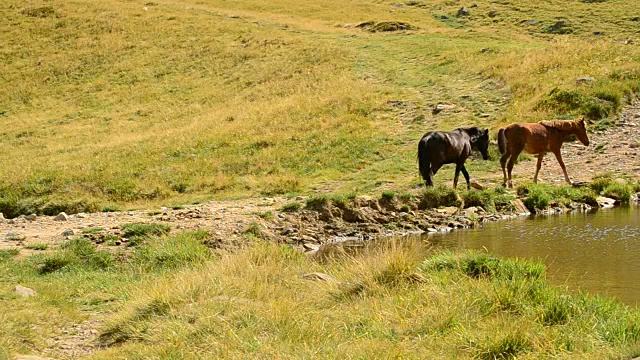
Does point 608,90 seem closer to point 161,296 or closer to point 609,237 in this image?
point 609,237

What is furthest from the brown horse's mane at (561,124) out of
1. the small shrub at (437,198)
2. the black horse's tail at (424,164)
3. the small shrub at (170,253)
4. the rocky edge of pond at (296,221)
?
the small shrub at (170,253)

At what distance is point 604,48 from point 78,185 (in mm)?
25162

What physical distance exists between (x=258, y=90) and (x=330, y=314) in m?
35.4

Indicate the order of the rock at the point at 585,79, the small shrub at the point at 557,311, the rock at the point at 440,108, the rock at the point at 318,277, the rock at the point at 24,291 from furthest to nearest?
1. the rock at the point at 440,108
2. the rock at the point at 585,79
3. the rock at the point at 24,291
4. the rock at the point at 318,277
5. the small shrub at the point at 557,311

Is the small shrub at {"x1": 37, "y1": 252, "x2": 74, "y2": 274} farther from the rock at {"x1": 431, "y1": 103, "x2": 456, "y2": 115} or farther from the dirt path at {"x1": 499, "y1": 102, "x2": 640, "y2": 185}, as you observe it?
the rock at {"x1": 431, "y1": 103, "x2": 456, "y2": 115}

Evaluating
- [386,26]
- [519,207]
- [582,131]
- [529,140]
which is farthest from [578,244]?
[386,26]

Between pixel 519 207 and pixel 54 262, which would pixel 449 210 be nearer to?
pixel 519 207

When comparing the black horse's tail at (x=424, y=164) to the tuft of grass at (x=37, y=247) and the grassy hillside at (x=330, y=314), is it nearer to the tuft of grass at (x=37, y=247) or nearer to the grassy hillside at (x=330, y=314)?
the grassy hillside at (x=330, y=314)

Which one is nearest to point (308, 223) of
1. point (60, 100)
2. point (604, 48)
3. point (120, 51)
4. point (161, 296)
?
point (161, 296)

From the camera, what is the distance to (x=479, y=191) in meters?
20.8

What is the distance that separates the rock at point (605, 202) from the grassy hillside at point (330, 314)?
9.87 m

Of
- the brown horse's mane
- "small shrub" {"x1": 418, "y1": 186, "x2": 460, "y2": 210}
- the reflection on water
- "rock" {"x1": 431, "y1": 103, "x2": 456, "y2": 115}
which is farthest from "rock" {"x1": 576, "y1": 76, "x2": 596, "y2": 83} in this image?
"small shrub" {"x1": 418, "y1": 186, "x2": 460, "y2": 210}

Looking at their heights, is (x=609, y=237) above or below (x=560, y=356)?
below

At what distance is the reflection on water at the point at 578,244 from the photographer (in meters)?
11.4
